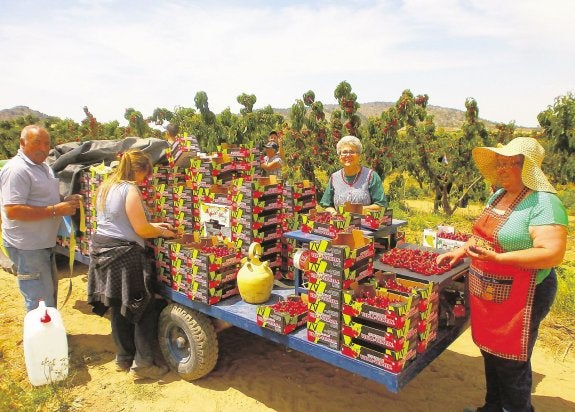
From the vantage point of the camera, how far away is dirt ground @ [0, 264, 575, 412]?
401 centimetres

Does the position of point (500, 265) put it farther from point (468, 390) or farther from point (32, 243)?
point (32, 243)

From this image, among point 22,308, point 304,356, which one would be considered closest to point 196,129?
point 22,308

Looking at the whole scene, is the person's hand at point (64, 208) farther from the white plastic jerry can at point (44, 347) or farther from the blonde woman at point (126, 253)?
the white plastic jerry can at point (44, 347)

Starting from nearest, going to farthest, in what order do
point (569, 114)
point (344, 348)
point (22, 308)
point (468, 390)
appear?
point (344, 348)
point (468, 390)
point (22, 308)
point (569, 114)

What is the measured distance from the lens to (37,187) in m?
4.41

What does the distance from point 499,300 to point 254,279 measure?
207 centimetres

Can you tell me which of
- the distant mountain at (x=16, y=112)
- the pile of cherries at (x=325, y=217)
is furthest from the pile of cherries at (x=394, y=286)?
the distant mountain at (x=16, y=112)

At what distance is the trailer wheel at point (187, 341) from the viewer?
164 inches

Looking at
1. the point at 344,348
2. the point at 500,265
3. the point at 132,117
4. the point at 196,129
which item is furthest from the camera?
the point at 132,117

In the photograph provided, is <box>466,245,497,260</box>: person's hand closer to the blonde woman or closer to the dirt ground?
the dirt ground

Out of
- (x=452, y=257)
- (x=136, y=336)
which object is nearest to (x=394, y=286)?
(x=452, y=257)

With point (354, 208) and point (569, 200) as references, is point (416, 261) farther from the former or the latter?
point (569, 200)

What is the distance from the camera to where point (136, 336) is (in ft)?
14.5

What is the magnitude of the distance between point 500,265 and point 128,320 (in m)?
3.64
